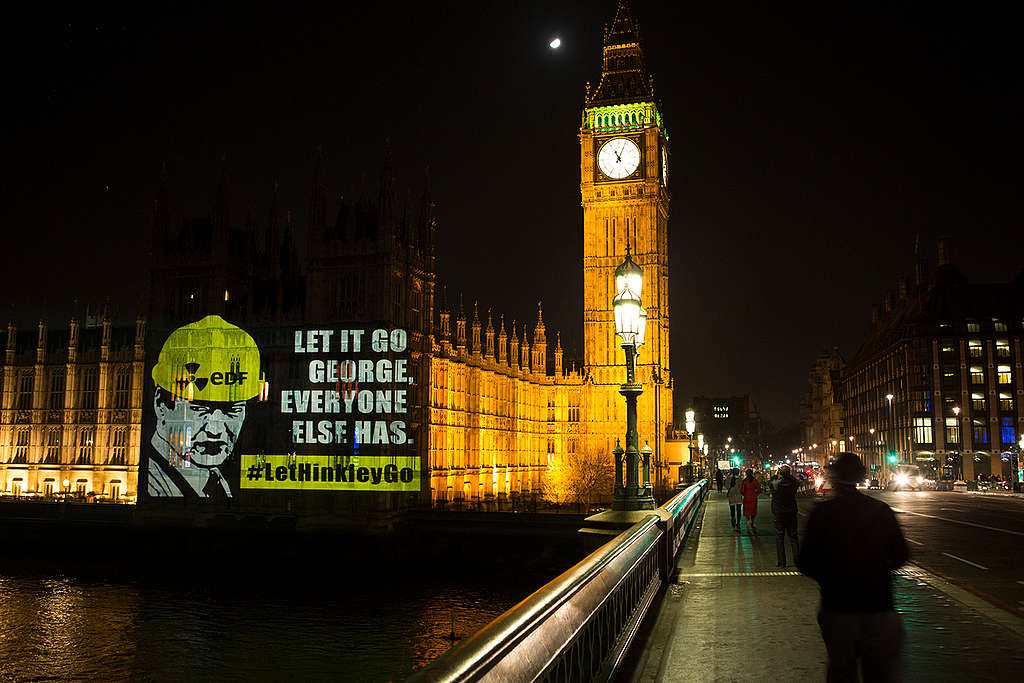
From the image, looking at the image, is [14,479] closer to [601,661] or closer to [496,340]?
[496,340]

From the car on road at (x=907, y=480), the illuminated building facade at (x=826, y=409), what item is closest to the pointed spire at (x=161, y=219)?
the car on road at (x=907, y=480)

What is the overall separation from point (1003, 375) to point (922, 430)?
9687 millimetres

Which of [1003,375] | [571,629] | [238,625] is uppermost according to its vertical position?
[1003,375]

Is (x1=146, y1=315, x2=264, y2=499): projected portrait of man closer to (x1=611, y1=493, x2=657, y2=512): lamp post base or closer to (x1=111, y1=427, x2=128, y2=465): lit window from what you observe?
(x1=111, y1=427, x2=128, y2=465): lit window

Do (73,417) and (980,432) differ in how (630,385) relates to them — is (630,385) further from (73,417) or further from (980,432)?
(980,432)

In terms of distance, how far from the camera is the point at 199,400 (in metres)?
65.4

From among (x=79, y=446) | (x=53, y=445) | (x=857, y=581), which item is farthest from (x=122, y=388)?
(x=857, y=581)

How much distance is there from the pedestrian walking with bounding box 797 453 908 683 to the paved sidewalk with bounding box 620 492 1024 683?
2.59 m

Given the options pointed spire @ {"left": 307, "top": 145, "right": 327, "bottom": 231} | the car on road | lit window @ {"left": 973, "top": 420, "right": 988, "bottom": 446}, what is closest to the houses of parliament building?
pointed spire @ {"left": 307, "top": 145, "right": 327, "bottom": 231}

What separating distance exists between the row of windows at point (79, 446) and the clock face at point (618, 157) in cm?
5192

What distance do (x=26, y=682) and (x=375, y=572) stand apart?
22793 millimetres

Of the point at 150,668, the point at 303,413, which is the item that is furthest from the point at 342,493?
the point at 150,668

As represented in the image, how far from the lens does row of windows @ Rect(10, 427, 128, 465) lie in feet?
258

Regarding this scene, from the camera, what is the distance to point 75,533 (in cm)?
6141
